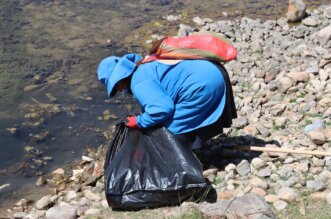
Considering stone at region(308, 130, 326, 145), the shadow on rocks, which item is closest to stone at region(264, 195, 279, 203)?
the shadow on rocks

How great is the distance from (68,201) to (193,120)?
1.42 meters

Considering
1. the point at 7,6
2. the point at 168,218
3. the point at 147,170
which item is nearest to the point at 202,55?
the point at 147,170

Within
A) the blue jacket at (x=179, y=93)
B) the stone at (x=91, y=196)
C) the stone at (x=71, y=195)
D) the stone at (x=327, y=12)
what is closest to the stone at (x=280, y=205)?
the blue jacket at (x=179, y=93)

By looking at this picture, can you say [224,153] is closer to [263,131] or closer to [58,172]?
[263,131]

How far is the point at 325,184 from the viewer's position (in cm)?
427

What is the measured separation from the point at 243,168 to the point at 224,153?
0.37 m

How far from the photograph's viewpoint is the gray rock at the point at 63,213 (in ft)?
14.0

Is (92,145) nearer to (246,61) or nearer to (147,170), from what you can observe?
(147,170)

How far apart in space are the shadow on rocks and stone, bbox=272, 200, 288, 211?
2.82 feet

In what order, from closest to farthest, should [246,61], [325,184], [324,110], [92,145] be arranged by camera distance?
[325,184] → [324,110] → [92,145] → [246,61]

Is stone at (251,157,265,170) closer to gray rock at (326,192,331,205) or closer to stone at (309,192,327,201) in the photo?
stone at (309,192,327,201)

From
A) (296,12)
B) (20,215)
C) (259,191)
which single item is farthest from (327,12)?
(20,215)

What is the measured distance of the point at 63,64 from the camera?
8.10 meters

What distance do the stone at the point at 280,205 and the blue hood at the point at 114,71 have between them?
4.85 feet
